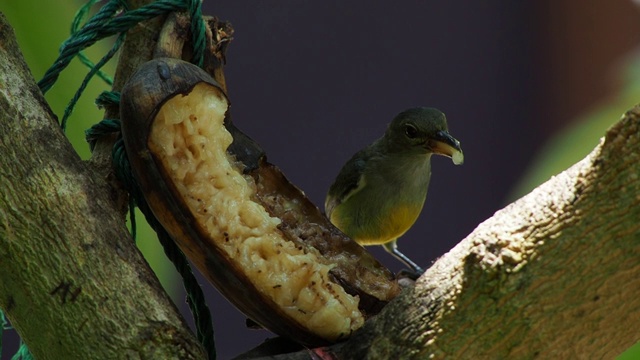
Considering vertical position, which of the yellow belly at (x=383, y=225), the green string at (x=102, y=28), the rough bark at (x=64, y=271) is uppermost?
the yellow belly at (x=383, y=225)

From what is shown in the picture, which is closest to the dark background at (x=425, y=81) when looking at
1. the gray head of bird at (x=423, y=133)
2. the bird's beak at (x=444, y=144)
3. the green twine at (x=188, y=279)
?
the gray head of bird at (x=423, y=133)

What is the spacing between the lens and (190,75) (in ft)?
3.27

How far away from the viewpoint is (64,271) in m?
0.95

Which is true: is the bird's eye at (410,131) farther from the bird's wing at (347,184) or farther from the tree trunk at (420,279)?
the tree trunk at (420,279)

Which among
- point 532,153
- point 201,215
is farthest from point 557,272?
point 532,153

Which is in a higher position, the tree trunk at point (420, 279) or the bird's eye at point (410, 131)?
the bird's eye at point (410, 131)

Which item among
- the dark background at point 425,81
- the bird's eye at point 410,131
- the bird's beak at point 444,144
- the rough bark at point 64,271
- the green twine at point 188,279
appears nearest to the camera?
the rough bark at point 64,271

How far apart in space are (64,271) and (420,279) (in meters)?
0.38

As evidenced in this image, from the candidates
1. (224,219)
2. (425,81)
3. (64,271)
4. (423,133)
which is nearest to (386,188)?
(423,133)

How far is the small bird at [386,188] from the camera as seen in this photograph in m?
2.08

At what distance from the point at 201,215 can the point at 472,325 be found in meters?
0.32

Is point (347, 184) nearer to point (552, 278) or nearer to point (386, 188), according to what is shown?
point (386, 188)

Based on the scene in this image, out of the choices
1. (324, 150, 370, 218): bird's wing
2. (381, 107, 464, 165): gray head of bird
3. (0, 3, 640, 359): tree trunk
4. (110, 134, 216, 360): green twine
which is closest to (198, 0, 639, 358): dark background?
(324, 150, 370, 218): bird's wing

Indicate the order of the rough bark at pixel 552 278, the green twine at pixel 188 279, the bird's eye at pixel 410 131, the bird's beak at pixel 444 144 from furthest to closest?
1. the bird's eye at pixel 410 131
2. the bird's beak at pixel 444 144
3. the green twine at pixel 188 279
4. the rough bark at pixel 552 278
